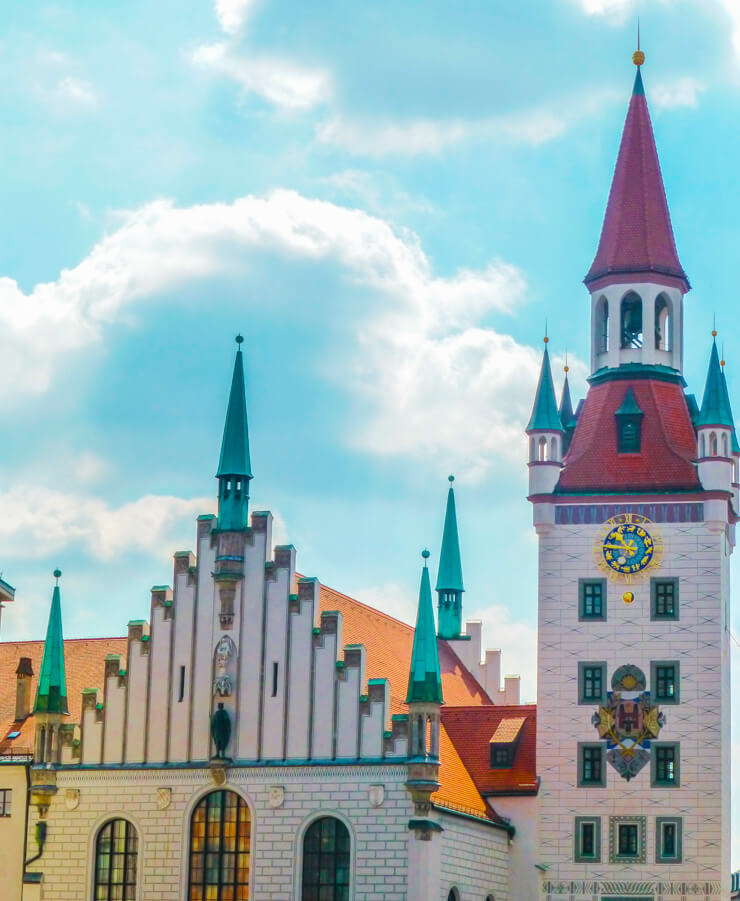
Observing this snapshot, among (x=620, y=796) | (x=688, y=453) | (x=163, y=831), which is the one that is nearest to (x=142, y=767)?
(x=163, y=831)

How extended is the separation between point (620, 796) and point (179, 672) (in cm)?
1657

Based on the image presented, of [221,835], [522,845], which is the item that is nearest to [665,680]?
[522,845]

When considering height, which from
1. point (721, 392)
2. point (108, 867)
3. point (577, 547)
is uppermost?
point (721, 392)

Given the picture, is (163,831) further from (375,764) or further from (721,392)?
(721,392)

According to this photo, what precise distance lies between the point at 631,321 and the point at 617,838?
20217 millimetres

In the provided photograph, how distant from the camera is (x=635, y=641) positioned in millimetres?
78312

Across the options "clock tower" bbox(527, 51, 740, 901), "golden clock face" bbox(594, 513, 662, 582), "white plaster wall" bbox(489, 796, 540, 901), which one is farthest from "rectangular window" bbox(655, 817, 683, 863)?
"golden clock face" bbox(594, 513, 662, 582)

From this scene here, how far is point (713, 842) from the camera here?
251 feet

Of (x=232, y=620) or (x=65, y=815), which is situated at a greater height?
(x=232, y=620)

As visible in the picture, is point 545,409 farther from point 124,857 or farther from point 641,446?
point 124,857

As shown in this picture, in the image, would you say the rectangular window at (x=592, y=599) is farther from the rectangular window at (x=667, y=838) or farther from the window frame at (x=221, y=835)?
the window frame at (x=221, y=835)

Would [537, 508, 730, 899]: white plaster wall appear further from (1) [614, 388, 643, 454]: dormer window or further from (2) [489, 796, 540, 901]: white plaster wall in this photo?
(1) [614, 388, 643, 454]: dormer window

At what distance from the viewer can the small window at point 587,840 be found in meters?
77.6

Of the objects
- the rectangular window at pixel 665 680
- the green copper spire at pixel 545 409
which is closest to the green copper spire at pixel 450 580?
the green copper spire at pixel 545 409
